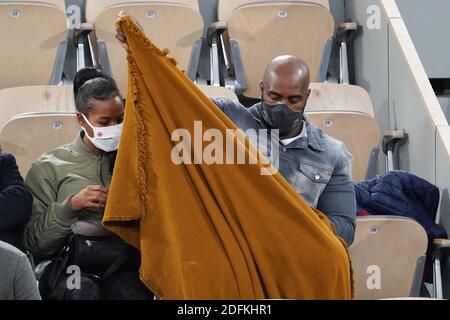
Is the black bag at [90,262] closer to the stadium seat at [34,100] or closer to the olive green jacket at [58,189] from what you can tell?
the olive green jacket at [58,189]

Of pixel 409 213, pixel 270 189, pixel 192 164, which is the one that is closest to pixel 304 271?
pixel 270 189

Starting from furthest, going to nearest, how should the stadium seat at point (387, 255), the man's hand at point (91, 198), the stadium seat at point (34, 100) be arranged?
the stadium seat at point (34, 100)
the stadium seat at point (387, 255)
the man's hand at point (91, 198)

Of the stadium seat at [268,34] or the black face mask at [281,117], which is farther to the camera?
the stadium seat at [268,34]

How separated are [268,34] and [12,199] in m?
1.42

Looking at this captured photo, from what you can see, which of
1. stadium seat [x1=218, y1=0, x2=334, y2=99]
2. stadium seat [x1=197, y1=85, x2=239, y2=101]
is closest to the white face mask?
stadium seat [x1=197, y1=85, x2=239, y2=101]

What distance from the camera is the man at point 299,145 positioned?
2281mm

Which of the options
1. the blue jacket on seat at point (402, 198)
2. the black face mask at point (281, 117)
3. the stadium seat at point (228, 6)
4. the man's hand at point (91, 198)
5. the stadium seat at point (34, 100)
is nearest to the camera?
the man's hand at point (91, 198)

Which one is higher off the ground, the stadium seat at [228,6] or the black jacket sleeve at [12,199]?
the stadium seat at [228,6]

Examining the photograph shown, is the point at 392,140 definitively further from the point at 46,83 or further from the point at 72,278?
the point at 72,278

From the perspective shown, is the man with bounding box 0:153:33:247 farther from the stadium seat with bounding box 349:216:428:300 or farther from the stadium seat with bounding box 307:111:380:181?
the stadium seat with bounding box 307:111:380:181

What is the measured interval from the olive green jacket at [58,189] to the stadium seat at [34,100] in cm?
58

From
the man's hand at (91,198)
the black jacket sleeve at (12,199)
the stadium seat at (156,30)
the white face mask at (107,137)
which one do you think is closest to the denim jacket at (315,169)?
the white face mask at (107,137)

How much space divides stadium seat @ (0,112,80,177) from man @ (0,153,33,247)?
362 mm

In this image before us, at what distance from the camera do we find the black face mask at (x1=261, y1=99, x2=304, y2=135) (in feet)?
7.46
